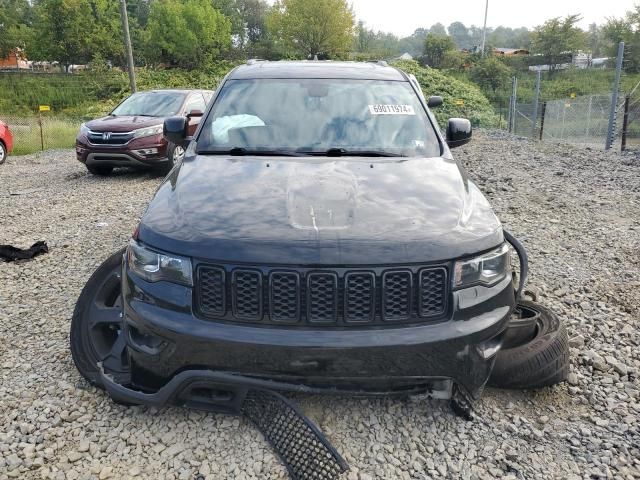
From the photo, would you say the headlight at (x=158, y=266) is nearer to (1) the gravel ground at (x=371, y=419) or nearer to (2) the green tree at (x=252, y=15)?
(1) the gravel ground at (x=371, y=419)

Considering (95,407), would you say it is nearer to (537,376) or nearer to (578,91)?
(537,376)

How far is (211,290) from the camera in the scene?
7.80 feet

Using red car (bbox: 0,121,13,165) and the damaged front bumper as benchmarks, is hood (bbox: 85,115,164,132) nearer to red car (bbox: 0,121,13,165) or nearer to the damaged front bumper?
red car (bbox: 0,121,13,165)

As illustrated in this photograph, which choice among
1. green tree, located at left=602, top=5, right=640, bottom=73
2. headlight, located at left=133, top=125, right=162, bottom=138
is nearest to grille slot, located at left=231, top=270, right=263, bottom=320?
headlight, located at left=133, top=125, right=162, bottom=138

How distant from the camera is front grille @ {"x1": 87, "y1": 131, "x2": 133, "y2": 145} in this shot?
9.94m

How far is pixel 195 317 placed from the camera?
2391 mm

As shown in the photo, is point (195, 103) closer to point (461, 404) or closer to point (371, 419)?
point (371, 419)

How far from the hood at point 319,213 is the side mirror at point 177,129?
108 centimetres

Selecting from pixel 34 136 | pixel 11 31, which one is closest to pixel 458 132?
pixel 34 136

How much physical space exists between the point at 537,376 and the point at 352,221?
4.77ft

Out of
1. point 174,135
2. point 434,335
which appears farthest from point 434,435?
point 174,135

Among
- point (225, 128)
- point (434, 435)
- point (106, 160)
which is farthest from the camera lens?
point (106, 160)

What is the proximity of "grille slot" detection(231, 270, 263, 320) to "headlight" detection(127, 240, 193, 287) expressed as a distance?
0.70 ft

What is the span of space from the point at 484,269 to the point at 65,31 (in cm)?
5853
